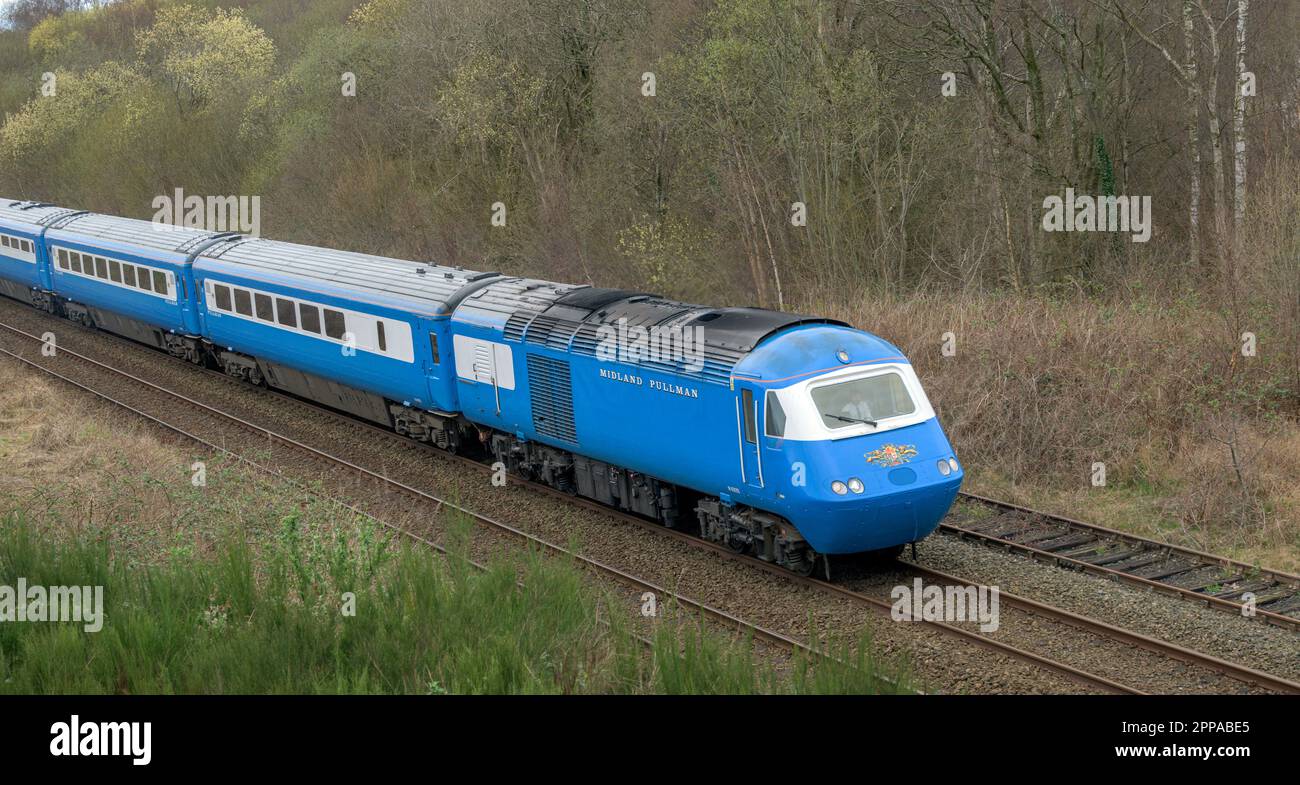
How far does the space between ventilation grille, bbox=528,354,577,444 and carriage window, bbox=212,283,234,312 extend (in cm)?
1086

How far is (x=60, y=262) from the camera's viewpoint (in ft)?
105

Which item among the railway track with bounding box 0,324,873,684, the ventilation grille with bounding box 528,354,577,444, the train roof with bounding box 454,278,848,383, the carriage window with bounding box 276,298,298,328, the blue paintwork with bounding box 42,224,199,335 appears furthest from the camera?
the blue paintwork with bounding box 42,224,199,335

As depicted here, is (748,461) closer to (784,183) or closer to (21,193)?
(784,183)

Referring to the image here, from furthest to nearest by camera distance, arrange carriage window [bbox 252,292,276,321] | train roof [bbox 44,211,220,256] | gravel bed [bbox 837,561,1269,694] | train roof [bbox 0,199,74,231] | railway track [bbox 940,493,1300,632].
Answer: train roof [bbox 0,199,74,231] → train roof [bbox 44,211,220,256] → carriage window [bbox 252,292,276,321] → railway track [bbox 940,493,1300,632] → gravel bed [bbox 837,561,1269,694]

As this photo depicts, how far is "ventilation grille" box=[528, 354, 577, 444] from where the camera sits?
16031mm

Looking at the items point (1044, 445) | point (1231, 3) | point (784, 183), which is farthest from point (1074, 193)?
point (1044, 445)

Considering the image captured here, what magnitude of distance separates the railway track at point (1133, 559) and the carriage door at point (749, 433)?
357cm

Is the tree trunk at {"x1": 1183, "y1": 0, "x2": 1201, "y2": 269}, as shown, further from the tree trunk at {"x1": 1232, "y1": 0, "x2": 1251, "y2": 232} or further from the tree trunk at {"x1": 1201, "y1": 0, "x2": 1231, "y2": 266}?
the tree trunk at {"x1": 1232, "y1": 0, "x2": 1251, "y2": 232}

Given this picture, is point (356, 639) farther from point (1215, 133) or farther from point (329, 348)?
point (1215, 133)

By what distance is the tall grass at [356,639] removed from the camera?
27.7 feet

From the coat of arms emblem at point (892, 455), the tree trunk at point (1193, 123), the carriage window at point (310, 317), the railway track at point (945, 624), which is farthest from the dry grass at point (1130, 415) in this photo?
the carriage window at point (310, 317)

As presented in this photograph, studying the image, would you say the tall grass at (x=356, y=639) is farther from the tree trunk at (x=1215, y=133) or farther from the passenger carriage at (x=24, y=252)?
the passenger carriage at (x=24, y=252)

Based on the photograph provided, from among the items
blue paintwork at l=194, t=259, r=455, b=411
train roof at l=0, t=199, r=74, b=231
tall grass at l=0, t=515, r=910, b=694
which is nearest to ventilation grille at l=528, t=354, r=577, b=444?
blue paintwork at l=194, t=259, r=455, b=411
